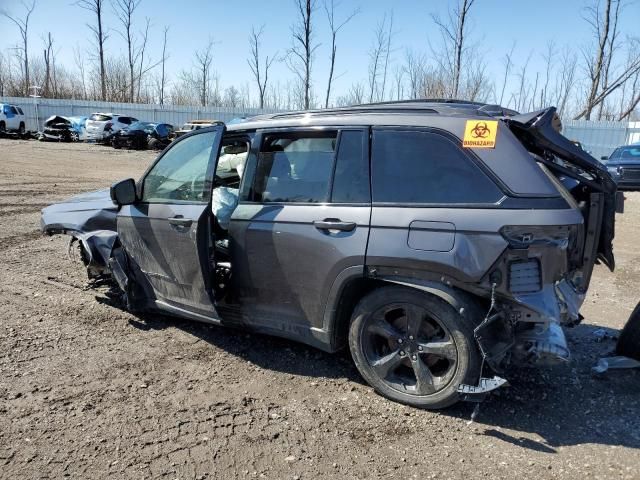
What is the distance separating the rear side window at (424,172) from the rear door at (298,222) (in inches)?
4.8

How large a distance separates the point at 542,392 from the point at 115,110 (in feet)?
134

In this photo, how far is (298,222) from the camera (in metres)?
3.54

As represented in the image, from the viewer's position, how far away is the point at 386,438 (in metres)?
3.12

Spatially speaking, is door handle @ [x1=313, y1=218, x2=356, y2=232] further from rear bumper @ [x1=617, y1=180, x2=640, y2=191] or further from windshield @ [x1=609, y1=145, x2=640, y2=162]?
windshield @ [x1=609, y1=145, x2=640, y2=162]

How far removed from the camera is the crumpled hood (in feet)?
16.2

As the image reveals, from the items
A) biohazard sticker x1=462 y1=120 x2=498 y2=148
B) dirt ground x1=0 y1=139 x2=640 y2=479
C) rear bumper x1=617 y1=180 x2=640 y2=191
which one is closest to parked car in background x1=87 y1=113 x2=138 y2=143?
rear bumper x1=617 y1=180 x2=640 y2=191

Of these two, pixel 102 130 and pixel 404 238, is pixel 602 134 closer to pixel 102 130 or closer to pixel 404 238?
pixel 102 130

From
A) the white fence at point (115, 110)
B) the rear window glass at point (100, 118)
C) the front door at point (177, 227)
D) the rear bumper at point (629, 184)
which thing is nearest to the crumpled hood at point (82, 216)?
the front door at point (177, 227)

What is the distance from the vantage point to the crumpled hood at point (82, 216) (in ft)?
16.2

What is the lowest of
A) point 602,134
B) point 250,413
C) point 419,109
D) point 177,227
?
point 250,413

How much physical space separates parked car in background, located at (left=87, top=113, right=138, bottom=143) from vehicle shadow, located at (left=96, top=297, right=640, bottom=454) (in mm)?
27882

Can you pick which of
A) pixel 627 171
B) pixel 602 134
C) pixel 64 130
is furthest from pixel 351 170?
pixel 64 130

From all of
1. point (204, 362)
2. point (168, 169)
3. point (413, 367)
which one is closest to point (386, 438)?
point (413, 367)

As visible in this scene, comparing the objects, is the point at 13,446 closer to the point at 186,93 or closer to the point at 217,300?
the point at 217,300
